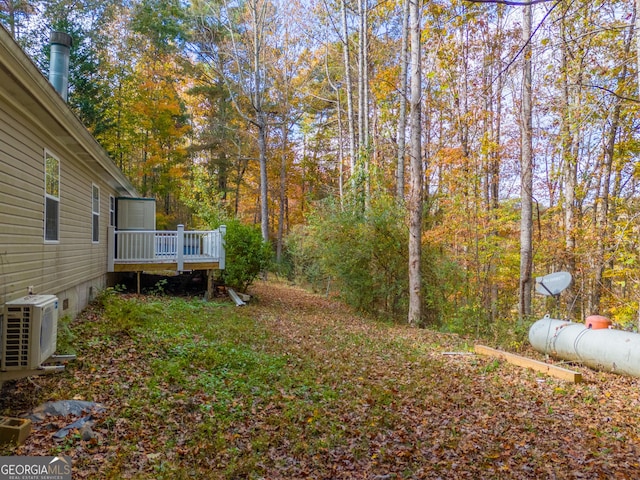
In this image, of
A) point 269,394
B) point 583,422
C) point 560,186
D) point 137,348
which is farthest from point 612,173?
point 137,348

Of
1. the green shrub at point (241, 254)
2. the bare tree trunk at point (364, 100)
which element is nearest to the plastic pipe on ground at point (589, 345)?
the bare tree trunk at point (364, 100)

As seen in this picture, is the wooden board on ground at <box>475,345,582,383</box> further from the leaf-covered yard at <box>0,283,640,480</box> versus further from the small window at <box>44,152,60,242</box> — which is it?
the small window at <box>44,152,60,242</box>

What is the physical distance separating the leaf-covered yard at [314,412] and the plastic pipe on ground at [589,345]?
0.24 meters

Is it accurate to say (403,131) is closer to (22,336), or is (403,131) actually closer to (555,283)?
(555,283)

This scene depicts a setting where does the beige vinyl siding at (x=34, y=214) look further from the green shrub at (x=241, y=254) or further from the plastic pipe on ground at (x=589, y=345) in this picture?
the plastic pipe on ground at (x=589, y=345)

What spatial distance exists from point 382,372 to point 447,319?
5.20 m

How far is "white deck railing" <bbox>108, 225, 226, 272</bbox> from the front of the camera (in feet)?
34.3

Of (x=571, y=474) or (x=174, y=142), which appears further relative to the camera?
(x=174, y=142)

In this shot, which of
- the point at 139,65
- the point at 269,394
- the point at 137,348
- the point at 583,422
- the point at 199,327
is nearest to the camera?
the point at 583,422

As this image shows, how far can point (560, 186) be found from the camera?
44.4 ft

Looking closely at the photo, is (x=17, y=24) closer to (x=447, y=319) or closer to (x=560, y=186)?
(x=447, y=319)

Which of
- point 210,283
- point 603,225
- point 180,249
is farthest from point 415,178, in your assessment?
point 180,249

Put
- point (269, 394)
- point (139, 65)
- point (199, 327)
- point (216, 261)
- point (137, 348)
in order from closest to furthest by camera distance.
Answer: point (269, 394) < point (137, 348) < point (199, 327) < point (216, 261) < point (139, 65)

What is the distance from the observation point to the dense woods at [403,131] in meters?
8.35
